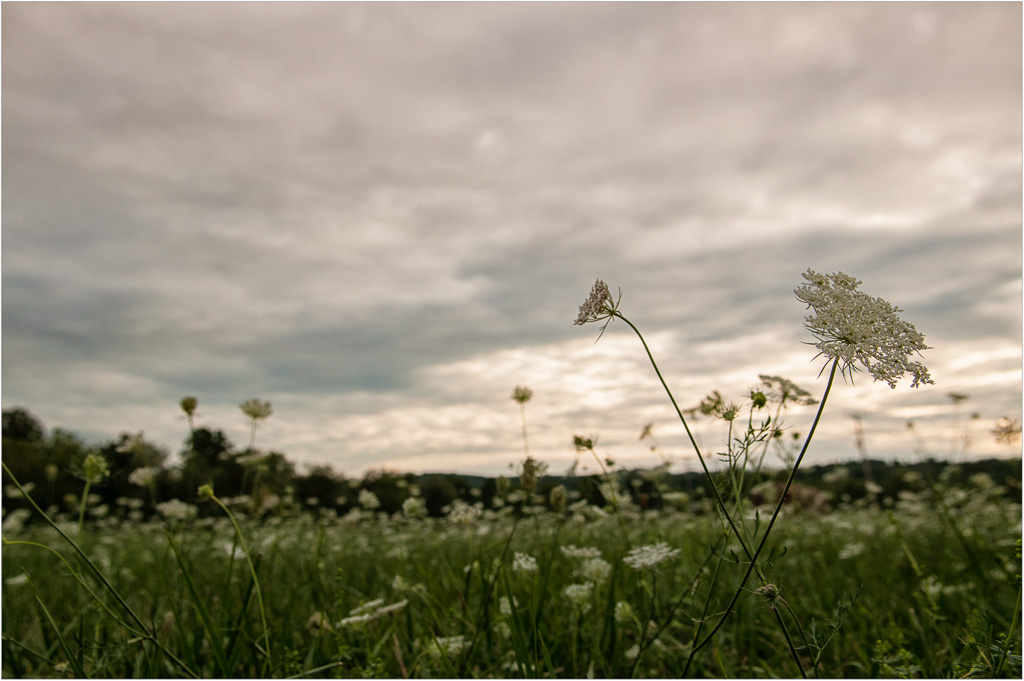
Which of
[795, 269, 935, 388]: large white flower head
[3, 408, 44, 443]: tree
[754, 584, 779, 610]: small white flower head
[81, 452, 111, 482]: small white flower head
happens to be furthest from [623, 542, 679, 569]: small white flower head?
[3, 408, 44, 443]: tree

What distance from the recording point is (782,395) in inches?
84.6

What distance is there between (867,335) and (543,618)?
2325 mm

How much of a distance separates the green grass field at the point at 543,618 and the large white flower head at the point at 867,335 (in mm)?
479

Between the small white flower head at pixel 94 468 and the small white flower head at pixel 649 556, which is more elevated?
the small white flower head at pixel 94 468

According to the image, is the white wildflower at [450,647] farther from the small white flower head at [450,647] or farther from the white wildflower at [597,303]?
the white wildflower at [597,303]

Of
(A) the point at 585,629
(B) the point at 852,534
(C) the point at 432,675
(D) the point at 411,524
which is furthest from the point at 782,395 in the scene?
(D) the point at 411,524

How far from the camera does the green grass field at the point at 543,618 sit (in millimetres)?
2244

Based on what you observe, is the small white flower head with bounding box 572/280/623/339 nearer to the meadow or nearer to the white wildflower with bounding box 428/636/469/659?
the meadow

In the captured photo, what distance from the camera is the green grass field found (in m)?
2.24

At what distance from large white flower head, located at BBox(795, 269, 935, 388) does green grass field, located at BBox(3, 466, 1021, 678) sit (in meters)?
0.48

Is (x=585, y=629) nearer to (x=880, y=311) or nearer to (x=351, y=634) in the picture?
(x=351, y=634)

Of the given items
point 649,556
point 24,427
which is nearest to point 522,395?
point 649,556

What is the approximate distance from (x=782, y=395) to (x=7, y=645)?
4027 millimetres

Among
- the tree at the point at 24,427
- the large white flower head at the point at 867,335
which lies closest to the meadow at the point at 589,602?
the large white flower head at the point at 867,335
